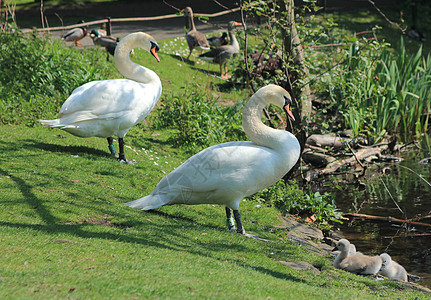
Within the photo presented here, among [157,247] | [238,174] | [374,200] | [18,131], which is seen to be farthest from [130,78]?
[374,200]

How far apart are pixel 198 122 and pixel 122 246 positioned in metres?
A: 7.44

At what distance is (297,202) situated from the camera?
1052 centimetres

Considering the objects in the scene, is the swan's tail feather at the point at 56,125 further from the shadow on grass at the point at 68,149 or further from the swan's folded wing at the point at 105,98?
the shadow on grass at the point at 68,149

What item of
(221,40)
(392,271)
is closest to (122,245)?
(392,271)

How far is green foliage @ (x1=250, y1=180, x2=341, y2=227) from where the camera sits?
1015 centimetres

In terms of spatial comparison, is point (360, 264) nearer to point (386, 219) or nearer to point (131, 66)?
point (386, 219)

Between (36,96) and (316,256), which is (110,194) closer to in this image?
(316,256)

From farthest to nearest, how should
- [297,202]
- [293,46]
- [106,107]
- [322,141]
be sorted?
[322,141] < [293,46] < [297,202] < [106,107]

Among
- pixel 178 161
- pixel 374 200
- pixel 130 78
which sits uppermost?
pixel 130 78

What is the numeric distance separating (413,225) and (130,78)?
6020 millimetres

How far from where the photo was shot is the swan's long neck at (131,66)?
10312mm

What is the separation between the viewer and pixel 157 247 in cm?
624

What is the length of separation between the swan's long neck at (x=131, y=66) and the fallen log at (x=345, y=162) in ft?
13.5

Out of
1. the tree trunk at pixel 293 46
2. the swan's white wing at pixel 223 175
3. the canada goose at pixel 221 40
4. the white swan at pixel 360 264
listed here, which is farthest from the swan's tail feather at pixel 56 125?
the canada goose at pixel 221 40
